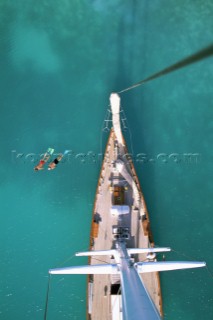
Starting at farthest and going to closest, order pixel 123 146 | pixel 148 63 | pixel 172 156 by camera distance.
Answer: pixel 148 63, pixel 172 156, pixel 123 146

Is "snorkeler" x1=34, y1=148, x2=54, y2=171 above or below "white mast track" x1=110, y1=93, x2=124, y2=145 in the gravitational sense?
below

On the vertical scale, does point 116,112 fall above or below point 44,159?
above

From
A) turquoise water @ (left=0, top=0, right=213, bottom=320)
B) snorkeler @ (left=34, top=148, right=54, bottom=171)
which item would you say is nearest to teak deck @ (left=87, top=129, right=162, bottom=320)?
turquoise water @ (left=0, top=0, right=213, bottom=320)

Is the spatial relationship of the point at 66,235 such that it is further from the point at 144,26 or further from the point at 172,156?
the point at 144,26

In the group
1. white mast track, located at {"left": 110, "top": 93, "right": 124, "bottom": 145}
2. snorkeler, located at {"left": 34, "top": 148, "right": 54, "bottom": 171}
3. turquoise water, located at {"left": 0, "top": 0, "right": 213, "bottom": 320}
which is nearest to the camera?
white mast track, located at {"left": 110, "top": 93, "right": 124, "bottom": 145}

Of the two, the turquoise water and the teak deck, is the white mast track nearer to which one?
the teak deck

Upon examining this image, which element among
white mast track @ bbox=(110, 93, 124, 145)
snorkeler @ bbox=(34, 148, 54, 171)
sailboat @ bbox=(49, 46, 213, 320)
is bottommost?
sailboat @ bbox=(49, 46, 213, 320)

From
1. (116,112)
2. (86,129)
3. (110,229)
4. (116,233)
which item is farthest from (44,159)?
(116,233)

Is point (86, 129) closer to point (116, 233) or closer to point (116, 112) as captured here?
point (116, 112)

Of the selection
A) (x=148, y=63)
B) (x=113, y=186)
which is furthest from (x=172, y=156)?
(x=148, y=63)
